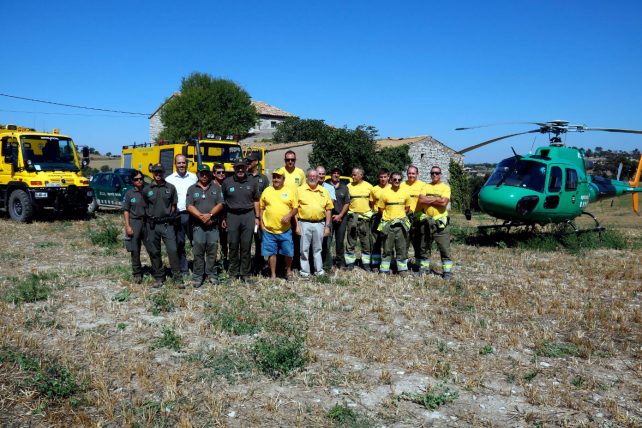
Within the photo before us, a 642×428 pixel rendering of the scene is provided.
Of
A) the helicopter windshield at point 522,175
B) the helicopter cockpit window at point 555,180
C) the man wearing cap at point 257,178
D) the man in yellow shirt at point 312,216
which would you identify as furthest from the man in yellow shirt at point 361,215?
the helicopter cockpit window at point 555,180

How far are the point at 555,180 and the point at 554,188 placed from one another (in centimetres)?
18

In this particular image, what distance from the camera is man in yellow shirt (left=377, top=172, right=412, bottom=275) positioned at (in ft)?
28.1

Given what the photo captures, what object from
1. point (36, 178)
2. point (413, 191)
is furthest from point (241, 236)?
point (36, 178)

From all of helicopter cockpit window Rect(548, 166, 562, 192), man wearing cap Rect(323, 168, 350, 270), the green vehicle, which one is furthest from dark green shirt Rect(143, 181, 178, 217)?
the green vehicle

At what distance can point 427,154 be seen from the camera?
133 ft

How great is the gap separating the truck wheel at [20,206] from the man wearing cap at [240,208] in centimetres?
933

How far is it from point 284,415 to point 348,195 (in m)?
5.29

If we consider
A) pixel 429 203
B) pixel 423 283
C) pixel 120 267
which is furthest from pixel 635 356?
pixel 120 267

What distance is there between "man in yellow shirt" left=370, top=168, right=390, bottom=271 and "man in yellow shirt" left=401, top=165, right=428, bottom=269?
34cm

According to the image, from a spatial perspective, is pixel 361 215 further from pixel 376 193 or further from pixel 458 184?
pixel 458 184

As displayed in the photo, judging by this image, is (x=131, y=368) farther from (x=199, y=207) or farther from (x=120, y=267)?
(x=120, y=267)

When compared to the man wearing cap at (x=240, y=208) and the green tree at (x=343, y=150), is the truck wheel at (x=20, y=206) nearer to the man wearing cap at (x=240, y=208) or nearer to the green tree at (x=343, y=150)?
the man wearing cap at (x=240, y=208)

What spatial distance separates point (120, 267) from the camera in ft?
28.9

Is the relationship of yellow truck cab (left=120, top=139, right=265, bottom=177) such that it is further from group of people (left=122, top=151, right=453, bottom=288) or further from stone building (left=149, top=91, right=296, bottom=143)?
stone building (left=149, top=91, right=296, bottom=143)
